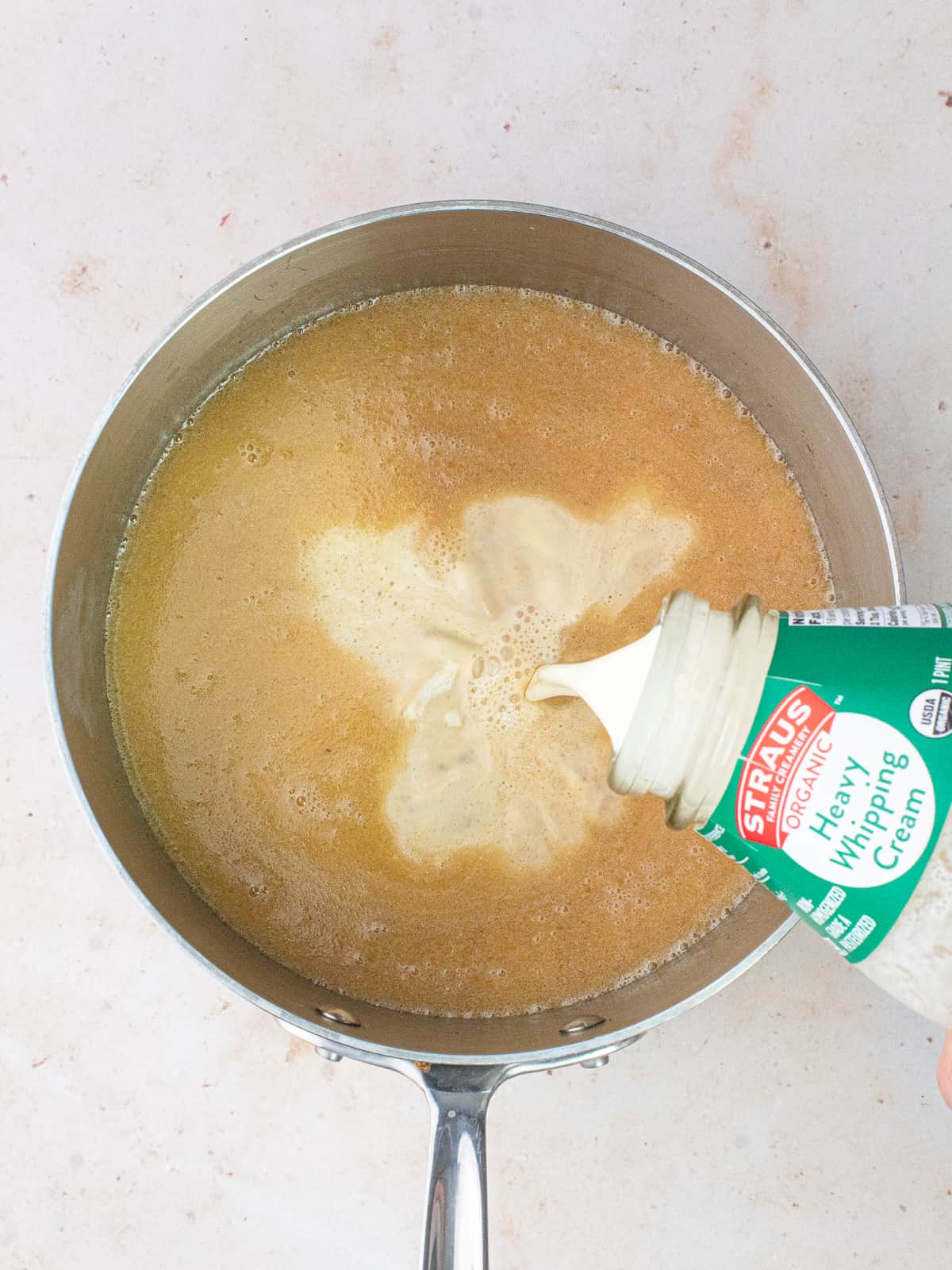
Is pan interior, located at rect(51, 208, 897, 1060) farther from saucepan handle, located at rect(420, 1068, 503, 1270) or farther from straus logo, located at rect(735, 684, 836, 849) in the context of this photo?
straus logo, located at rect(735, 684, 836, 849)

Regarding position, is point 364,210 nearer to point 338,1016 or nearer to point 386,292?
point 386,292

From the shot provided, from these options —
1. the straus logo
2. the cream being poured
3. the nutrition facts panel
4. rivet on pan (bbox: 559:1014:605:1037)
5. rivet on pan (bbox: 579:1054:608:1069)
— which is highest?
the nutrition facts panel

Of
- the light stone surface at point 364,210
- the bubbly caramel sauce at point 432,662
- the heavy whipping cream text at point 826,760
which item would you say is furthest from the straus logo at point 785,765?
the light stone surface at point 364,210

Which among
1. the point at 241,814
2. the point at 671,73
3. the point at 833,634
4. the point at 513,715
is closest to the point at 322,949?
the point at 241,814

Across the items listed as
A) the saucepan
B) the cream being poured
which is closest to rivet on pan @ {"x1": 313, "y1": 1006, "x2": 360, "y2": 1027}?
the saucepan

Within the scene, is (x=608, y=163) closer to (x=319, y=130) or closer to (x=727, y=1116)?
(x=319, y=130)
